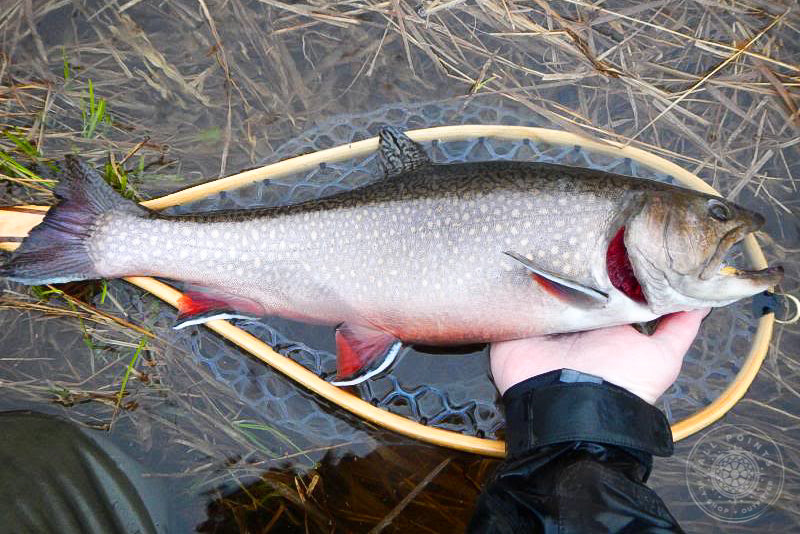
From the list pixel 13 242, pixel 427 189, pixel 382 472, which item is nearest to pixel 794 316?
pixel 427 189

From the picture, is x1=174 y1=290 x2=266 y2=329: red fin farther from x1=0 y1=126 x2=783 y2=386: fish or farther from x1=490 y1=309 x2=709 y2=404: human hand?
x1=490 y1=309 x2=709 y2=404: human hand

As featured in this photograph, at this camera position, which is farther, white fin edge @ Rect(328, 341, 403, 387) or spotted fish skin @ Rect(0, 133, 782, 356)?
white fin edge @ Rect(328, 341, 403, 387)

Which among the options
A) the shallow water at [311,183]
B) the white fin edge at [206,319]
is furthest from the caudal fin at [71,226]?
the white fin edge at [206,319]

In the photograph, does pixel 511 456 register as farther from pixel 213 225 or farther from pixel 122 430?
pixel 122 430

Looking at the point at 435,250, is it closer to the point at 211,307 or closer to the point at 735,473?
the point at 211,307

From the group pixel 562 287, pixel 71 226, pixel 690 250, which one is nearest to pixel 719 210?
pixel 690 250

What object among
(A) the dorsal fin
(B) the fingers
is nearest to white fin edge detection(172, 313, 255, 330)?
(A) the dorsal fin

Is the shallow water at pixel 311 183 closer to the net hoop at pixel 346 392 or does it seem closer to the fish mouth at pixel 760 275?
the net hoop at pixel 346 392
